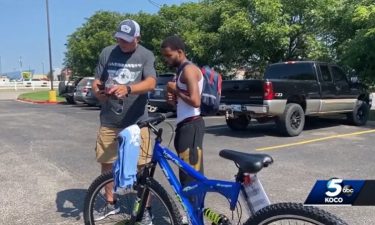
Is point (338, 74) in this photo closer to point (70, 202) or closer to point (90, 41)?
point (70, 202)

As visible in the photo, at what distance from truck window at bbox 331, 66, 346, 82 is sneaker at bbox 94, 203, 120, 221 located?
32.0 feet

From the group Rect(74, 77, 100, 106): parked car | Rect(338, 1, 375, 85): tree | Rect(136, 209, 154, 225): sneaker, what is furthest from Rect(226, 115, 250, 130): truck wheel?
Rect(74, 77, 100, 106): parked car

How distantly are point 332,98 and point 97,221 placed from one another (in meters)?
9.47

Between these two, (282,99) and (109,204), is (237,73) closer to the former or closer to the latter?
(282,99)

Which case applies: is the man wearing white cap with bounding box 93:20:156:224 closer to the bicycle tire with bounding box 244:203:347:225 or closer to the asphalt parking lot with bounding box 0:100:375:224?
the asphalt parking lot with bounding box 0:100:375:224

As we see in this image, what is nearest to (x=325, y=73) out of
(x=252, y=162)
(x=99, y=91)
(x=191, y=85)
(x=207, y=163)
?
(x=207, y=163)

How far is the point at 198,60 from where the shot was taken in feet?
79.2

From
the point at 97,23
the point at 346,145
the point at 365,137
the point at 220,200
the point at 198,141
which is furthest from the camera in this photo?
the point at 97,23

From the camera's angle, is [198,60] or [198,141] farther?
[198,60]

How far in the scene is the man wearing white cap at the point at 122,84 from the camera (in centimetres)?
451

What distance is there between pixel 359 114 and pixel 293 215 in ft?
38.1

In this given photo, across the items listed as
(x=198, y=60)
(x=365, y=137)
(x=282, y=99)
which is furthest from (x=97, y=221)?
(x=198, y=60)

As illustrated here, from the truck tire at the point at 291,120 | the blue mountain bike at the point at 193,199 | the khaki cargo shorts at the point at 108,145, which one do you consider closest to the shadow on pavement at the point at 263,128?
the truck tire at the point at 291,120

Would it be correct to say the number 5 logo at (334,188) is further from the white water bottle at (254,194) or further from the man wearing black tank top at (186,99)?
the man wearing black tank top at (186,99)
